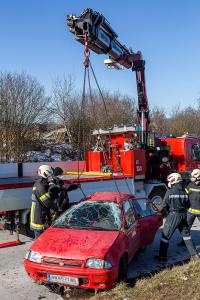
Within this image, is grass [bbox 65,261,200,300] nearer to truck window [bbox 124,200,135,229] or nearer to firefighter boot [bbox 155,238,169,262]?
truck window [bbox 124,200,135,229]

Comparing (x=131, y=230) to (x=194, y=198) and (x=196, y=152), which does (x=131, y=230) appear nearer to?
(x=194, y=198)

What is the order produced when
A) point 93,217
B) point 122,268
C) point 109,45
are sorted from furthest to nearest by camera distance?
point 109,45 → point 93,217 → point 122,268

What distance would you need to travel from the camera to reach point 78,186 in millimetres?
9391

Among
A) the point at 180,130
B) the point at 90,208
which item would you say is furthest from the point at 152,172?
the point at 180,130

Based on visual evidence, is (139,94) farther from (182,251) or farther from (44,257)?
(44,257)

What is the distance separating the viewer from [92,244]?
596 cm

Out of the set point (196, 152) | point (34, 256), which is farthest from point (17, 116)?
point (34, 256)

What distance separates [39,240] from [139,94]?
351 inches

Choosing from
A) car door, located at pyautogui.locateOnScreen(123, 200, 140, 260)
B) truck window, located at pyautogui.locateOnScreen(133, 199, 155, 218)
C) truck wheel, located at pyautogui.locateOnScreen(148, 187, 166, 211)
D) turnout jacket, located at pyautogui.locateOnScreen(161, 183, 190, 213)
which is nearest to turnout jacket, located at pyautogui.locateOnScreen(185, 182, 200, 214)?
turnout jacket, located at pyautogui.locateOnScreen(161, 183, 190, 213)

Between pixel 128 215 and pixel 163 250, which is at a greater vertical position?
pixel 128 215

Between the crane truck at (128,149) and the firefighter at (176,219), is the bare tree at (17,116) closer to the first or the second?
the crane truck at (128,149)

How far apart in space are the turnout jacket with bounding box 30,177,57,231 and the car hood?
983 mm

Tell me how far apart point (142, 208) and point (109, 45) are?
5.49m

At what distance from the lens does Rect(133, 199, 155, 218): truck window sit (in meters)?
7.66
